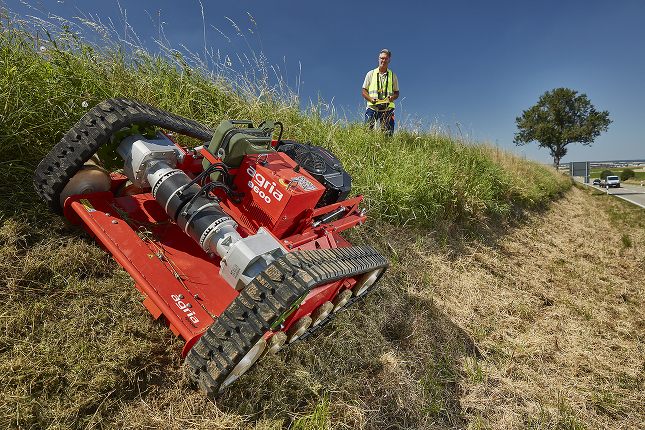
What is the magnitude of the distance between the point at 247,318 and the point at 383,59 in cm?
645

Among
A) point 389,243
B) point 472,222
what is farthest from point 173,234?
point 472,222

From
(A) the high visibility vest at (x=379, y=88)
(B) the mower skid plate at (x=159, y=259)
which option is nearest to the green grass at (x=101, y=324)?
(B) the mower skid plate at (x=159, y=259)

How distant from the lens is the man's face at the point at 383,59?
681cm

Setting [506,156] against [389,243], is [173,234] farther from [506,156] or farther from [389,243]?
[506,156]

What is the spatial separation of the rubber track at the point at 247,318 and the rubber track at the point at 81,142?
1474 millimetres

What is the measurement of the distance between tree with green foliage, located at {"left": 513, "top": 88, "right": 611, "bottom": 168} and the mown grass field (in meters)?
31.5

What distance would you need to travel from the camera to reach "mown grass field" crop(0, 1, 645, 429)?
2066 millimetres

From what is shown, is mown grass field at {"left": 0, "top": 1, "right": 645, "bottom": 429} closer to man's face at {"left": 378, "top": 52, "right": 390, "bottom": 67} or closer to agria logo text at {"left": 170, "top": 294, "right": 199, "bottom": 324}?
agria logo text at {"left": 170, "top": 294, "right": 199, "bottom": 324}

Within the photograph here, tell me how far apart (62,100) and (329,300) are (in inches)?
117

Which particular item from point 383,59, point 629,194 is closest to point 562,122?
point 629,194

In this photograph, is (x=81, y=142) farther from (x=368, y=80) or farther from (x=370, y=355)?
(x=368, y=80)

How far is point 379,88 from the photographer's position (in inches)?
272

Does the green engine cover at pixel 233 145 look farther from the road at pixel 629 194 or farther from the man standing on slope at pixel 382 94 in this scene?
the road at pixel 629 194

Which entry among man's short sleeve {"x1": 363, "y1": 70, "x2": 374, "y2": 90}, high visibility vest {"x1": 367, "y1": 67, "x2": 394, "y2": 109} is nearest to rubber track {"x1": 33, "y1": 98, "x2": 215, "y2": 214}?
high visibility vest {"x1": 367, "y1": 67, "x2": 394, "y2": 109}
